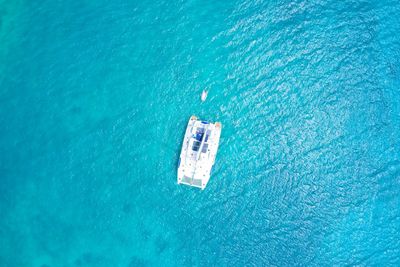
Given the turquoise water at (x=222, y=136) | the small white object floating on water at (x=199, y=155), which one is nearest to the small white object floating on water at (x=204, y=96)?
the turquoise water at (x=222, y=136)

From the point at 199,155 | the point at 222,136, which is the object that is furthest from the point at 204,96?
the point at 199,155

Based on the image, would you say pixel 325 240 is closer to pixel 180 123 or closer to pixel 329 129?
pixel 329 129

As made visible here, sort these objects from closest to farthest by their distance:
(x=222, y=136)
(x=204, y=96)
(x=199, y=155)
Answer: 1. (x=199, y=155)
2. (x=222, y=136)
3. (x=204, y=96)

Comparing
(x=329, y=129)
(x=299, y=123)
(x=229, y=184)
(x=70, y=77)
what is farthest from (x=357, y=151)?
(x=70, y=77)

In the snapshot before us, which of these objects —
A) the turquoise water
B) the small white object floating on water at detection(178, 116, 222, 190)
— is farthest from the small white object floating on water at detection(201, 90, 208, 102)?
the small white object floating on water at detection(178, 116, 222, 190)

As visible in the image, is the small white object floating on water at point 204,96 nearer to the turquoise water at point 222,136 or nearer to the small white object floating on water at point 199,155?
the turquoise water at point 222,136

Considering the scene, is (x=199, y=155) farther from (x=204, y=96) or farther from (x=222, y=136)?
(x=204, y=96)
